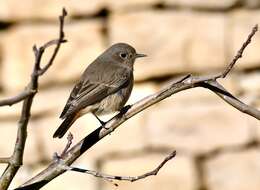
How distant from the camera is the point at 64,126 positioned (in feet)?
13.9

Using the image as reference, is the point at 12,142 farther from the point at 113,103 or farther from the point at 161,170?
the point at 113,103

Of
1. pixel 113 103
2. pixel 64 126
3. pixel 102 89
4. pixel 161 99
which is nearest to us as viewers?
pixel 161 99

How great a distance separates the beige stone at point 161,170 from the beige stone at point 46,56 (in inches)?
30.6

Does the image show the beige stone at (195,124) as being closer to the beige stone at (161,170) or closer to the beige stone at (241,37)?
the beige stone at (161,170)

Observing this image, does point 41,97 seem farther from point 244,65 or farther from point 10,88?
point 244,65

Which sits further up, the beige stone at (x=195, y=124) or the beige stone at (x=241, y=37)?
the beige stone at (x=241, y=37)

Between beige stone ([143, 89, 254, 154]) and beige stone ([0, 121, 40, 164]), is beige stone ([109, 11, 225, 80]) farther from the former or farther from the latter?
beige stone ([0, 121, 40, 164])

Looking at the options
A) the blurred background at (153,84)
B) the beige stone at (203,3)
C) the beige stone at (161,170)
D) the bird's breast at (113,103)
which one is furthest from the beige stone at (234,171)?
the bird's breast at (113,103)

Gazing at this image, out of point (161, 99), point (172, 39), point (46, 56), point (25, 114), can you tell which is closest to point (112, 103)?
point (161, 99)

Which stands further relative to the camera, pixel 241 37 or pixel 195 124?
pixel 195 124

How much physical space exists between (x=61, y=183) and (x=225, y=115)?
143 cm

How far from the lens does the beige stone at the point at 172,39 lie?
24.0ft

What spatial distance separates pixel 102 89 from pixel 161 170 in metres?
2.62

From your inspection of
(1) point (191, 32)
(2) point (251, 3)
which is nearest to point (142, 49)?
(1) point (191, 32)
